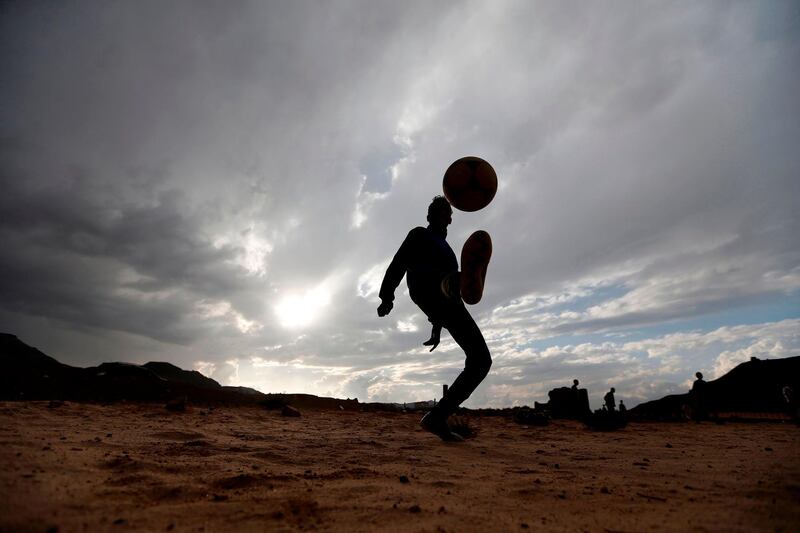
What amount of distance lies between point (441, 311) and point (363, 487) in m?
2.44

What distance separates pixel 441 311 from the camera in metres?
4.59

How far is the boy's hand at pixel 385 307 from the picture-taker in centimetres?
502

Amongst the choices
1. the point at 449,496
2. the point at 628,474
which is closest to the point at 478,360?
the point at 628,474

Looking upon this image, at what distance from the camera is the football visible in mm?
5219

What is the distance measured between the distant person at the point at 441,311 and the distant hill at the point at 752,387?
19677 millimetres

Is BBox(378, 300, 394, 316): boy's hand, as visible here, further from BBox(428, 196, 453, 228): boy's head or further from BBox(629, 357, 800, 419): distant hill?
BBox(629, 357, 800, 419): distant hill

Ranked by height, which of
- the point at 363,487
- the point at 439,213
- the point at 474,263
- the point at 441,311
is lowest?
the point at 363,487

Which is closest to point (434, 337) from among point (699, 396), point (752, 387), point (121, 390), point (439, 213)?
point (439, 213)

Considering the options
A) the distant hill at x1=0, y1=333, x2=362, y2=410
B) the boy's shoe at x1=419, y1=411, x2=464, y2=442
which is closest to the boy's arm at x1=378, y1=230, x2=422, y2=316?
the boy's shoe at x1=419, y1=411, x2=464, y2=442

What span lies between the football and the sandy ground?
10.5 ft

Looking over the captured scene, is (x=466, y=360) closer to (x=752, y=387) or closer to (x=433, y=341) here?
(x=433, y=341)

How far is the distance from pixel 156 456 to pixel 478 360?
3.36 meters

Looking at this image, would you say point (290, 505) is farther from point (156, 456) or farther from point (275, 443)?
point (275, 443)

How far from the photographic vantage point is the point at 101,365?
17.1 m
